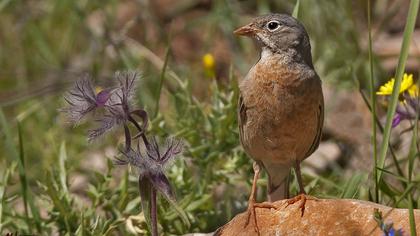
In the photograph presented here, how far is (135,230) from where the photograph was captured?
435 cm

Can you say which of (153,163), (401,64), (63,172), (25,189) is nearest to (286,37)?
(401,64)

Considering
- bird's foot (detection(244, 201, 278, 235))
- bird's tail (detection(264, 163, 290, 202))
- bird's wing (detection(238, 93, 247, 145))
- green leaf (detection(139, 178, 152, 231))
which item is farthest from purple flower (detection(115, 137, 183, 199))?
bird's tail (detection(264, 163, 290, 202))

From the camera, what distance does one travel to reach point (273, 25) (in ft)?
14.7

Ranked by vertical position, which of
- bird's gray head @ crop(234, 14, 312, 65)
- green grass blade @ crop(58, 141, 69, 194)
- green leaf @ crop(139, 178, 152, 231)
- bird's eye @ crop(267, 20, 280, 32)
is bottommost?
green grass blade @ crop(58, 141, 69, 194)

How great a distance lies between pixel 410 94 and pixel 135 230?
1.48 metres

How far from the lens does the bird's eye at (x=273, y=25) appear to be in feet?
14.6

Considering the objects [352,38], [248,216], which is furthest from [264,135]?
[352,38]

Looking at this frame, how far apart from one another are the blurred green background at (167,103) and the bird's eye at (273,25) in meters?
0.52

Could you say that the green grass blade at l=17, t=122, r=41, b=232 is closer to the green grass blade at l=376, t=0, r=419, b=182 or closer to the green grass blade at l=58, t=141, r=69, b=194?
the green grass blade at l=58, t=141, r=69, b=194

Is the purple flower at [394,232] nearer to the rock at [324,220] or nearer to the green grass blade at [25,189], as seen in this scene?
the rock at [324,220]

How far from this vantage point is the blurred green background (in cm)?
455

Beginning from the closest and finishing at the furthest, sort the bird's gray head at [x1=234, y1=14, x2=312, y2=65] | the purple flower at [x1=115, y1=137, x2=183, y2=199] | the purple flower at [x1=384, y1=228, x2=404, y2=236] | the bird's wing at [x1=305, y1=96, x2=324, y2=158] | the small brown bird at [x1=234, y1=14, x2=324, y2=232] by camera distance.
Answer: the purple flower at [x1=384, y1=228, x2=404, y2=236] < the purple flower at [x1=115, y1=137, x2=183, y2=199] < the small brown bird at [x1=234, y1=14, x2=324, y2=232] < the bird's wing at [x1=305, y1=96, x2=324, y2=158] < the bird's gray head at [x1=234, y1=14, x2=312, y2=65]

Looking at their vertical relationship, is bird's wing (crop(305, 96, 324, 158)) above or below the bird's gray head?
below

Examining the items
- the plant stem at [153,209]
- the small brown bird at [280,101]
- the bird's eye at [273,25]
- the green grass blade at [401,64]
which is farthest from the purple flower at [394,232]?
the bird's eye at [273,25]
